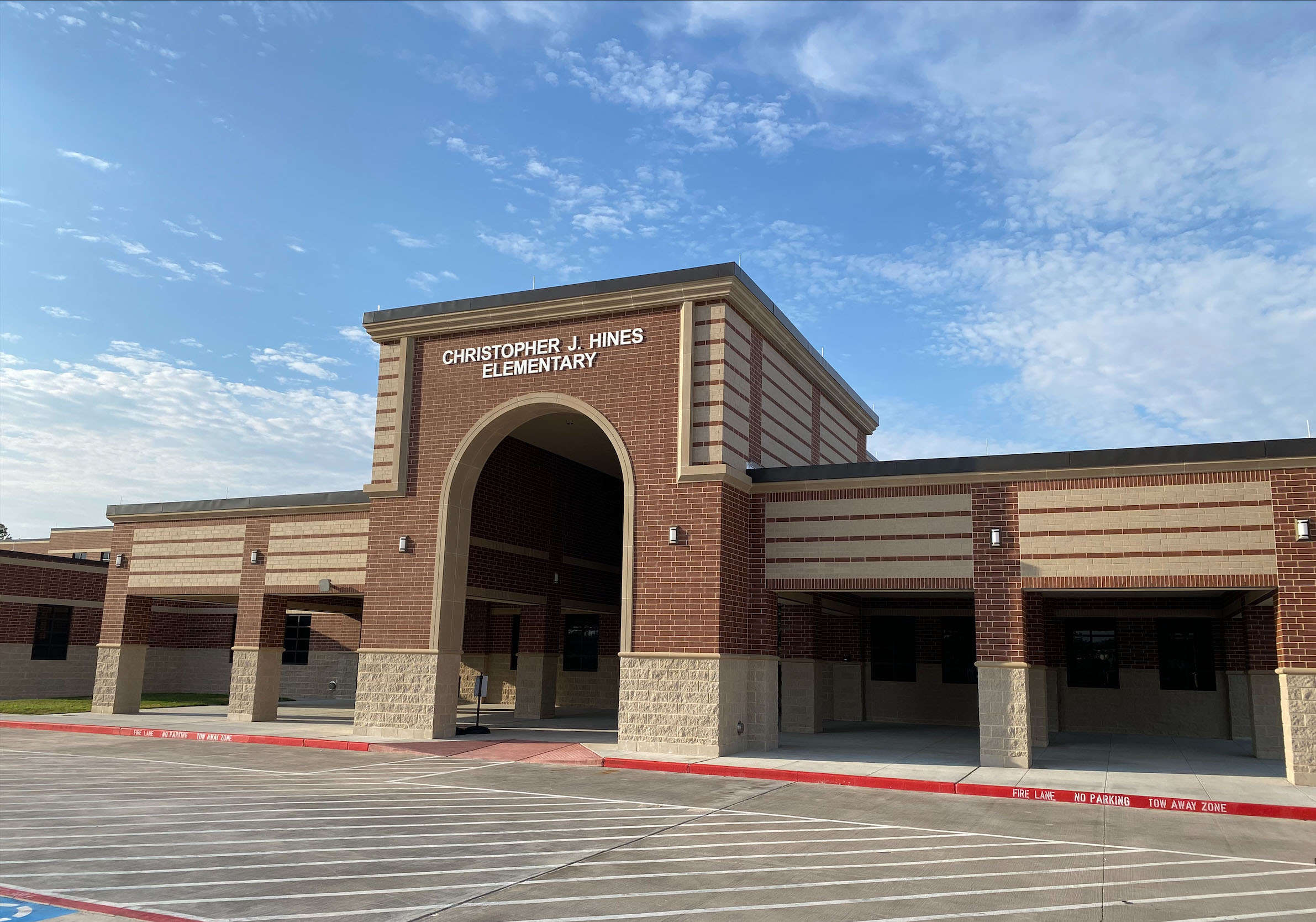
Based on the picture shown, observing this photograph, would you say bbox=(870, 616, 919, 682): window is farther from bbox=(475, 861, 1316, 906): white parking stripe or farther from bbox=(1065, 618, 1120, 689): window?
bbox=(475, 861, 1316, 906): white parking stripe

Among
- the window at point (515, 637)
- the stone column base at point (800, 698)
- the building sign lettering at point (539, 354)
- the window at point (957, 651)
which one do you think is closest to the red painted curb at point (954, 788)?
the stone column base at point (800, 698)

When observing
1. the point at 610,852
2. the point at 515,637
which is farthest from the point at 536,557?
the point at 610,852

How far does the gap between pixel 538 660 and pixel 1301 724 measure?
65.6 feet

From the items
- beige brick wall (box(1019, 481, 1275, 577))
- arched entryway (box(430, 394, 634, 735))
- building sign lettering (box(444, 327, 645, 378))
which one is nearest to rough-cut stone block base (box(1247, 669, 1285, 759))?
beige brick wall (box(1019, 481, 1275, 577))

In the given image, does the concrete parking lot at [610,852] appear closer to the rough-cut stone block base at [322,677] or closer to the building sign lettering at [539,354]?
the building sign lettering at [539,354]

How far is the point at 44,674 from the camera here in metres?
37.4

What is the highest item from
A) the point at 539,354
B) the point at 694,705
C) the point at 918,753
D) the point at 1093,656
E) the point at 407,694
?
the point at 539,354

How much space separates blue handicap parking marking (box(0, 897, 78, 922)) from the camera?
8.38 metres

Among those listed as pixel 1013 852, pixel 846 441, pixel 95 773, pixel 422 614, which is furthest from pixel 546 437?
pixel 1013 852

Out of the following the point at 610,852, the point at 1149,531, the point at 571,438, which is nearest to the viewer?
the point at 610,852

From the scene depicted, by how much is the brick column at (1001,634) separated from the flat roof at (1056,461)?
57 centimetres

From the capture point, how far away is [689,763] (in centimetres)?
1930

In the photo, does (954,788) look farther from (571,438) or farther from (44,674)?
(44,674)

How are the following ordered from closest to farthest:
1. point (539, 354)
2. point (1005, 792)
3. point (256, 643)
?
1. point (1005, 792)
2. point (539, 354)
3. point (256, 643)
